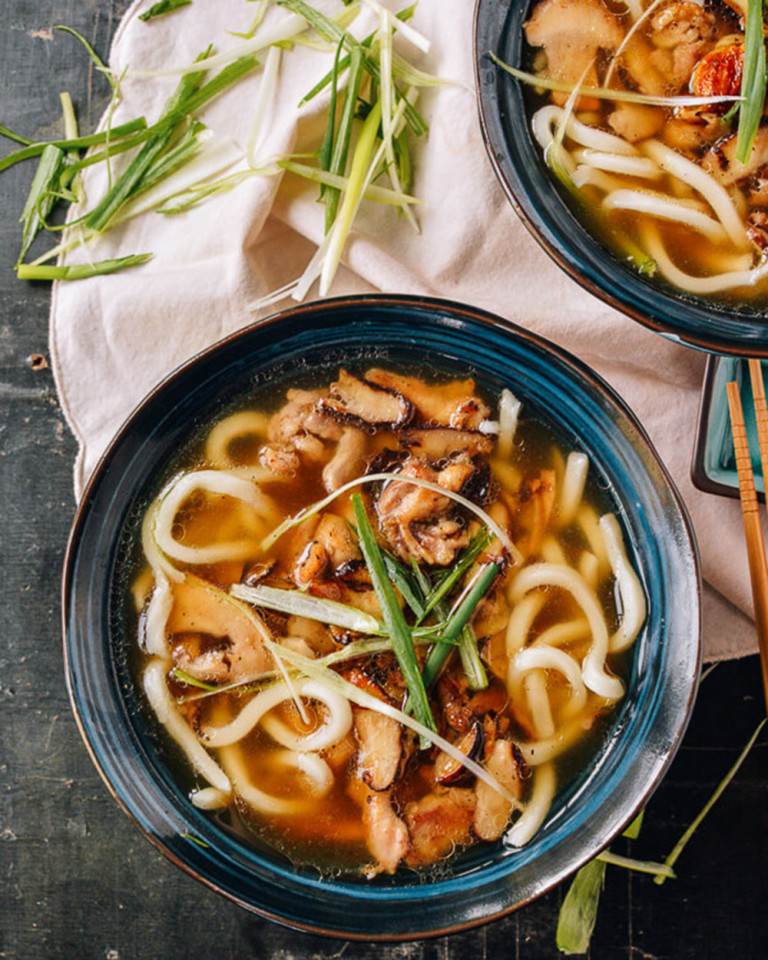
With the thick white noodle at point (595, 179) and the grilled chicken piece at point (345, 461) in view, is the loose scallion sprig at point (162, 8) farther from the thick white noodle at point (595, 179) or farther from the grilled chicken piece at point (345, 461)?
the grilled chicken piece at point (345, 461)

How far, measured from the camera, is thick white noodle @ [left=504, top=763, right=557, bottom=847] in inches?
96.8

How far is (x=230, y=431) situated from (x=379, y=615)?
2.33 ft

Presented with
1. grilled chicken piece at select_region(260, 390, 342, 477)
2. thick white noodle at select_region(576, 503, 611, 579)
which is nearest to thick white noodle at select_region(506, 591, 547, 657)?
thick white noodle at select_region(576, 503, 611, 579)

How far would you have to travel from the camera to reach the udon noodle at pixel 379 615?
2408mm

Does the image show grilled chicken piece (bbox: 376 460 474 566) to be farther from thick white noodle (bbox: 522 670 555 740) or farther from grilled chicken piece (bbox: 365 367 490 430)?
thick white noodle (bbox: 522 670 555 740)

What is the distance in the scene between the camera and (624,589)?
251 cm

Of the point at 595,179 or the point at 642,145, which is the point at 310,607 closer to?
the point at 595,179

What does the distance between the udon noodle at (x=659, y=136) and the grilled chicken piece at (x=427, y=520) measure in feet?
2.70

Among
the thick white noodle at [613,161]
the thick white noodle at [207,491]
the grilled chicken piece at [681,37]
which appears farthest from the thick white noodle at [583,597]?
A: the grilled chicken piece at [681,37]

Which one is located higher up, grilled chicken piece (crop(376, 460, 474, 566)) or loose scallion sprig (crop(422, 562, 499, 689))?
grilled chicken piece (crop(376, 460, 474, 566))

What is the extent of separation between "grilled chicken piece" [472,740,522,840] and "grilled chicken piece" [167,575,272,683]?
0.70 meters

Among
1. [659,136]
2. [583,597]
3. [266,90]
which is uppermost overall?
[266,90]

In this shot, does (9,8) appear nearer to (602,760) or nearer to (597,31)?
(597,31)

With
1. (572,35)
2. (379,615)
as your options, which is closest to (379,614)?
(379,615)
